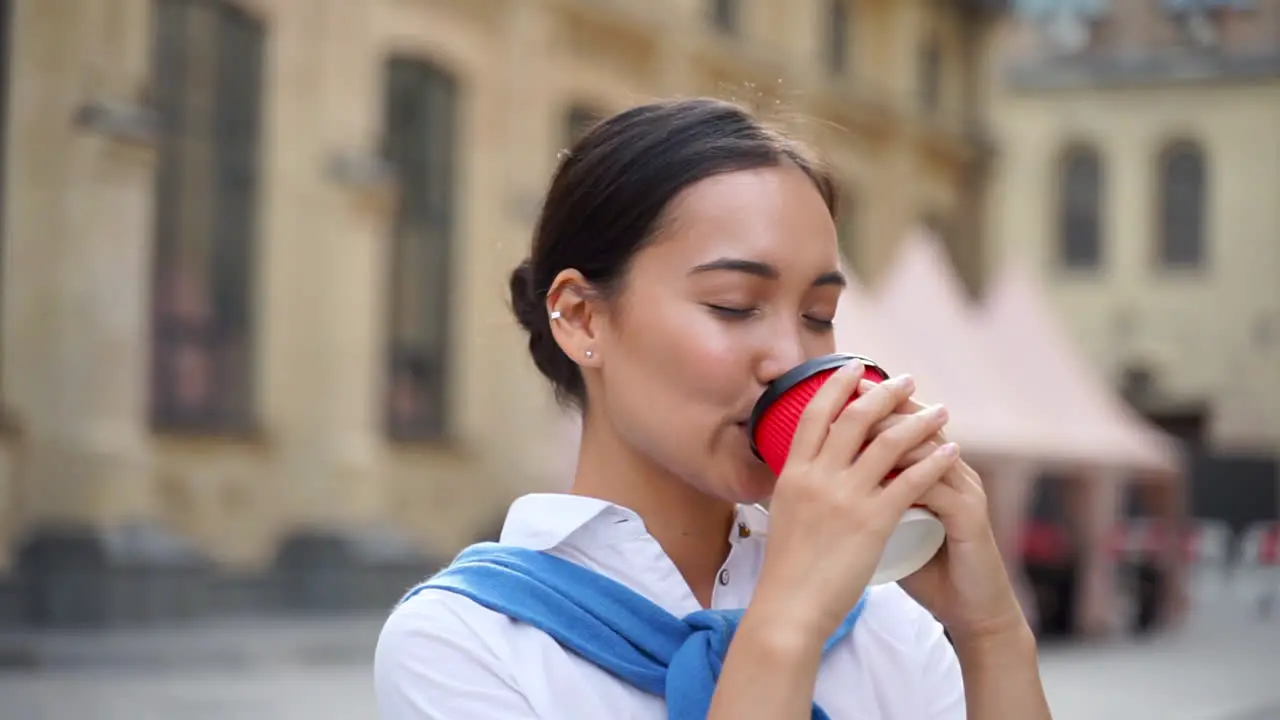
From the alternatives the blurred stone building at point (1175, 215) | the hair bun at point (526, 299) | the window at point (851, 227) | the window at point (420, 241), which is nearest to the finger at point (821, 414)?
the hair bun at point (526, 299)

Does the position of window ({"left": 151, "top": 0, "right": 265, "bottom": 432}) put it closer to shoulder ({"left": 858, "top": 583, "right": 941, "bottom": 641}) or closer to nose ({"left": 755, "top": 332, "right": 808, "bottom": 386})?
shoulder ({"left": 858, "top": 583, "right": 941, "bottom": 641})

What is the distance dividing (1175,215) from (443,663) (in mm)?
41485

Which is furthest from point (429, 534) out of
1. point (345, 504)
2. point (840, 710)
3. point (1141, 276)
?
point (1141, 276)

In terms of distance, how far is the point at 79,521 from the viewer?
1489 centimetres

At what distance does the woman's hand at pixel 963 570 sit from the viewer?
164cm

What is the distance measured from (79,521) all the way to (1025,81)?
3154cm

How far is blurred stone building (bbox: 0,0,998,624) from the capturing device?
14922 mm

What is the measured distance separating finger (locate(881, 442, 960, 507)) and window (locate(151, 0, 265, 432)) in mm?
15164

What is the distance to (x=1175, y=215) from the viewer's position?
41.2 meters

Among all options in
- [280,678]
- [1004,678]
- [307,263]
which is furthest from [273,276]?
[1004,678]

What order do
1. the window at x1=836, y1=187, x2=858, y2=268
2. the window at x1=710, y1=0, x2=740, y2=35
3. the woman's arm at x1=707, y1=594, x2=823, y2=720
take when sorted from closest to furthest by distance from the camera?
1. the woman's arm at x1=707, y1=594, x2=823, y2=720
2. the window at x1=710, y1=0, x2=740, y2=35
3. the window at x1=836, y1=187, x2=858, y2=268

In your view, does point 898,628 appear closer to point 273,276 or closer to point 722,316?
point 722,316

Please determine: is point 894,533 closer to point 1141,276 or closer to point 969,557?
point 969,557

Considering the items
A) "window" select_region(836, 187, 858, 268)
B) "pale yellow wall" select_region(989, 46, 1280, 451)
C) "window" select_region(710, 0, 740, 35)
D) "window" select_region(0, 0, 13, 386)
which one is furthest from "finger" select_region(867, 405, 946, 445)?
"pale yellow wall" select_region(989, 46, 1280, 451)
